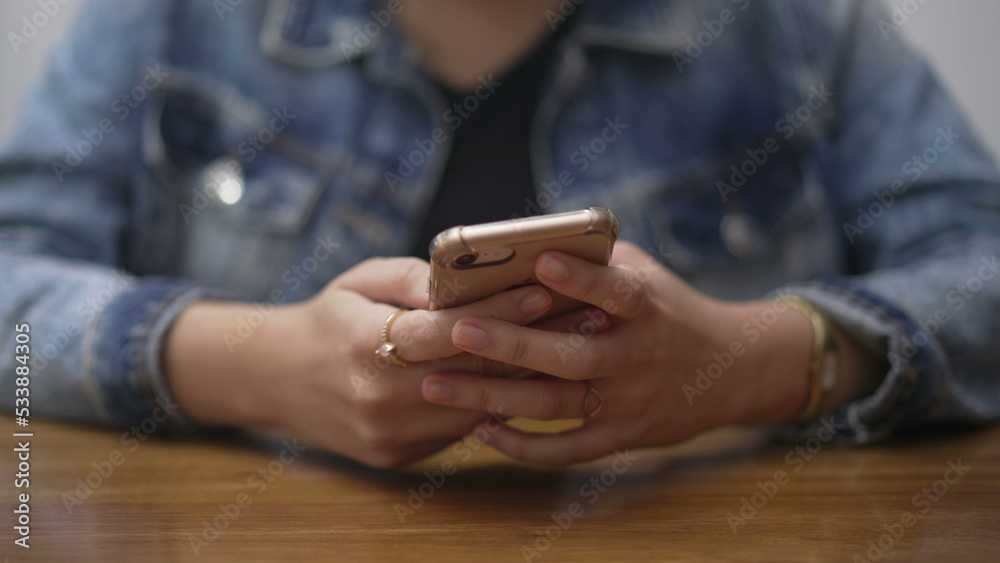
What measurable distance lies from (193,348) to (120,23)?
18.5 inches

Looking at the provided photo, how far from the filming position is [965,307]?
0.67m

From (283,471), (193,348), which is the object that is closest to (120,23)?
(193,348)

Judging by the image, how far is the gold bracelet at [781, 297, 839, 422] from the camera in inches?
24.4

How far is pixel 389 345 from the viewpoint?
48 cm

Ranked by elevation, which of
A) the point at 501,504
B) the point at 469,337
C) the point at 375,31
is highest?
the point at 375,31

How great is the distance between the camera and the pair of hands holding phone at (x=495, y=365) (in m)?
0.47

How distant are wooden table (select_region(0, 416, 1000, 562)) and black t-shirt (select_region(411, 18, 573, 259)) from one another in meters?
0.32

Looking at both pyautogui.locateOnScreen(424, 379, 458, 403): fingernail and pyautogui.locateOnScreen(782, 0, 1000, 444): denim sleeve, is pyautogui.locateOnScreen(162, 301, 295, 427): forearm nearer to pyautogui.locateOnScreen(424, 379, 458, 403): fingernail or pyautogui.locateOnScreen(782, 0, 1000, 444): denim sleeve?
pyautogui.locateOnScreen(424, 379, 458, 403): fingernail

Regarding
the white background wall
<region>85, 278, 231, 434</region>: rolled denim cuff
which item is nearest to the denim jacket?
<region>85, 278, 231, 434</region>: rolled denim cuff

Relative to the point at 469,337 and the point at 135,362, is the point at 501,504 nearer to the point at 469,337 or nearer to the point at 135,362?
the point at 469,337

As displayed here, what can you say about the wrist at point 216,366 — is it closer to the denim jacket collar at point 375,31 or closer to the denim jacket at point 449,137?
the denim jacket at point 449,137

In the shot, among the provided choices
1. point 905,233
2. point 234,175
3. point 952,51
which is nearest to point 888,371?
point 905,233

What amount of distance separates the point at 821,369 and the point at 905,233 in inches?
11.5

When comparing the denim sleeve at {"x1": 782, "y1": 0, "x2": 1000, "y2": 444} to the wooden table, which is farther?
the denim sleeve at {"x1": 782, "y1": 0, "x2": 1000, "y2": 444}
